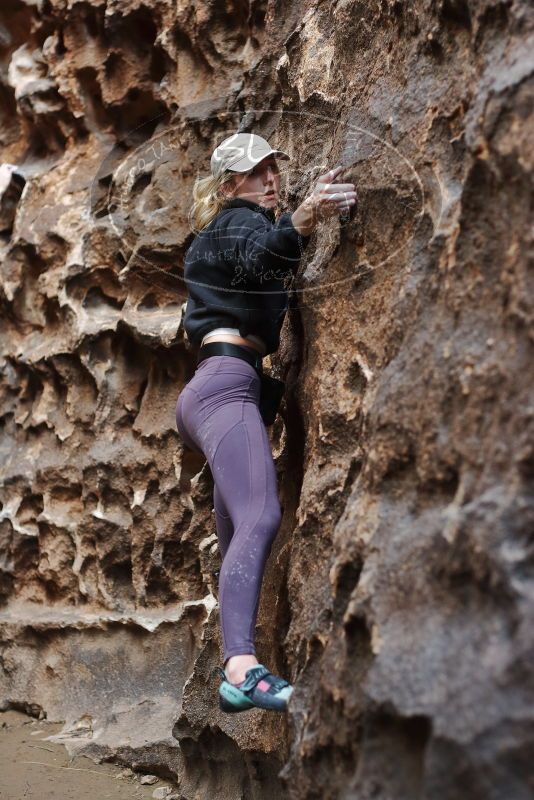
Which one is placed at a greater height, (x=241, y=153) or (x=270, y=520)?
(x=241, y=153)

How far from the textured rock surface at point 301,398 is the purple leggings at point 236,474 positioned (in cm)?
16

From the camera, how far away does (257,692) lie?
202 cm

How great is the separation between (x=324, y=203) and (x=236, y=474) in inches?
28.1

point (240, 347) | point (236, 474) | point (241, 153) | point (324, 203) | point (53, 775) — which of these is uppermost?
point (241, 153)

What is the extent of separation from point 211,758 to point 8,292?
248cm

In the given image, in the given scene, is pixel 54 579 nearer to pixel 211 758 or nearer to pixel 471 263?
pixel 211 758

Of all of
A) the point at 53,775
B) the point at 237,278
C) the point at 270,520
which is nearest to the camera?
the point at 270,520

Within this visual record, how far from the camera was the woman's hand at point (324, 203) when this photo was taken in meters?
2.27

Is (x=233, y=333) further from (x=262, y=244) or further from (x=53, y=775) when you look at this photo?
(x=53, y=775)

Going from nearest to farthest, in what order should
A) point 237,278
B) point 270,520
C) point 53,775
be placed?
point 270,520, point 237,278, point 53,775

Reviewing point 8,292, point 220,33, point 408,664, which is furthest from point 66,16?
point 408,664

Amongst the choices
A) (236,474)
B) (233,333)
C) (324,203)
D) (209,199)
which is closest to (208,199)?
(209,199)

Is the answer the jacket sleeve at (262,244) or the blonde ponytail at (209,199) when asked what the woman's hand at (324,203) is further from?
the blonde ponytail at (209,199)

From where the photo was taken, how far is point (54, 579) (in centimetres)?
411
